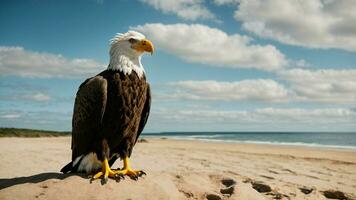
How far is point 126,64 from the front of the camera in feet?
17.5

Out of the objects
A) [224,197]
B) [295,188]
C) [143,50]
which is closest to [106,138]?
[143,50]

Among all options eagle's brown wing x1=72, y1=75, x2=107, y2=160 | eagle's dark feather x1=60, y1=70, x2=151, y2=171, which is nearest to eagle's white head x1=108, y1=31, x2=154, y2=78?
eagle's dark feather x1=60, y1=70, x2=151, y2=171

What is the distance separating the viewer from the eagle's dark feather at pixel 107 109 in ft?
16.7

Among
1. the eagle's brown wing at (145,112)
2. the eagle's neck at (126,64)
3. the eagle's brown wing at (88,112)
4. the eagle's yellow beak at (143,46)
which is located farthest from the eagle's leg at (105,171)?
the eagle's yellow beak at (143,46)

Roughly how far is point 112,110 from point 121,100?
181mm

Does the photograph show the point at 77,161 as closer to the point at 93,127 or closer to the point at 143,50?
the point at 93,127

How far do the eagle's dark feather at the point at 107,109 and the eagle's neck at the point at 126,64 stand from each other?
63 millimetres

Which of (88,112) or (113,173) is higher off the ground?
(88,112)

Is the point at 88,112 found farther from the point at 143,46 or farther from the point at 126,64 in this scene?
the point at 143,46

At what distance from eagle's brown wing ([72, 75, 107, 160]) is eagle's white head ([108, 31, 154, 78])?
361 millimetres

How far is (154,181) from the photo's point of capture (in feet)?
16.2

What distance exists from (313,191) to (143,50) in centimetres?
375

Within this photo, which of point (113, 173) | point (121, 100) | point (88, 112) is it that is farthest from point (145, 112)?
point (113, 173)

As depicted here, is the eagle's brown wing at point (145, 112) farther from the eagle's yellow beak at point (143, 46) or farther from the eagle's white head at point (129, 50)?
the eagle's yellow beak at point (143, 46)
